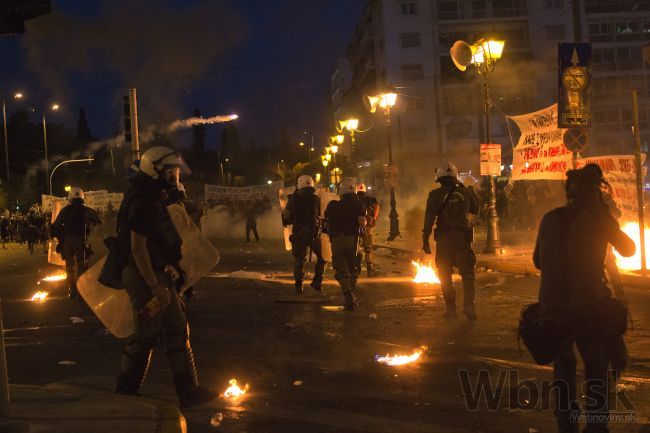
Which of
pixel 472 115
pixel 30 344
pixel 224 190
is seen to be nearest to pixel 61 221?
pixel 30 344

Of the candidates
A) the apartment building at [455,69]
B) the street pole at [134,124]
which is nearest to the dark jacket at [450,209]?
the street pole at [134,124]

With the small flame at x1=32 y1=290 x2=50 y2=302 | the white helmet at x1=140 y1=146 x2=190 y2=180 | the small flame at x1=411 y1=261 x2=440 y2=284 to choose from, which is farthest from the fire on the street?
the white helmet at x1=140 y1=146 x2=190 y2=180

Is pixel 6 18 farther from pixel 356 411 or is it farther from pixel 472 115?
pixel 472 115

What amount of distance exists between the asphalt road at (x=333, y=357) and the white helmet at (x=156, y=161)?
173cm

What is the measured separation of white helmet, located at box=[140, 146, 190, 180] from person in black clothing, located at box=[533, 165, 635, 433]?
2.62m

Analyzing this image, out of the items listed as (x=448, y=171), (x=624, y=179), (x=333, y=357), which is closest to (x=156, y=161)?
(x=333, y=357)

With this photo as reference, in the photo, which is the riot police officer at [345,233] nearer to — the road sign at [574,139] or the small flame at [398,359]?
the small flame at [398,359]

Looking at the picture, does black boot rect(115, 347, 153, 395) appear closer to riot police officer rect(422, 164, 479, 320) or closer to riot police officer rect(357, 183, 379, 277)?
riot police officer rect(422, 164, 479, 320)

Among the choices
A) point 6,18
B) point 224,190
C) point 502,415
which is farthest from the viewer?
point 224,190

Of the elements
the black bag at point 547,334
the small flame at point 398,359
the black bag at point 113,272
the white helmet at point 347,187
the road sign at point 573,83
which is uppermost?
the road sign at point 573,83

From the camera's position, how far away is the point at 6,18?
15.4 feet

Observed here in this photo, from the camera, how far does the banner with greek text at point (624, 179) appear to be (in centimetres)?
1403

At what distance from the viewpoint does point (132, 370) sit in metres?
5.42

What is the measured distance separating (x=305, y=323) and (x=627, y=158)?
7628mm
